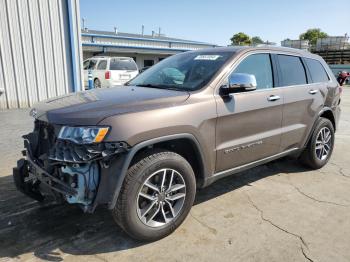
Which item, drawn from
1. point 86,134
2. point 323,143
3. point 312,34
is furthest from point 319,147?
point 312,34

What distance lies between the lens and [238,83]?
329 cm

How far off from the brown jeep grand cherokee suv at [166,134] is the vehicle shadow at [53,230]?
0.99 ft

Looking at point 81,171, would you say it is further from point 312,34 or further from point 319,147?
point 312,34

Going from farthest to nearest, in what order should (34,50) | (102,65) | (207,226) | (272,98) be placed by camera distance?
(102,65) → (34,50) → (272,98) → (207,226)

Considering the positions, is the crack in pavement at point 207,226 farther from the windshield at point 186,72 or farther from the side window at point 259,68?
the side window at point 259,68

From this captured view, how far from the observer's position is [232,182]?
14.6 ft

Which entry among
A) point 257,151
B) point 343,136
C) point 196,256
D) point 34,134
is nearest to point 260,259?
point 196,256

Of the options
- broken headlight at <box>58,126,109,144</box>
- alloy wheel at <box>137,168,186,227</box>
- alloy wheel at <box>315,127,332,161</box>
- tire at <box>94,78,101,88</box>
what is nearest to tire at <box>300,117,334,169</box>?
alloy wheel at <box>315,127,332,161</box>

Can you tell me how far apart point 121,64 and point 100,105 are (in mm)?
12952

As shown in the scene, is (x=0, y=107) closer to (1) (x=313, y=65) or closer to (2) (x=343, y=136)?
(1) (x=313, y=65)

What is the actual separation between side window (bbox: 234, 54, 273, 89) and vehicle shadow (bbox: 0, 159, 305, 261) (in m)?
1.49

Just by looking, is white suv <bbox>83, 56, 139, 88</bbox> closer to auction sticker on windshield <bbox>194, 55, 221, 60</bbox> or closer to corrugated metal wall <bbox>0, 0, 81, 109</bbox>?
corrugated metal wall <bbox>0, 0, 81, 109</bbox>

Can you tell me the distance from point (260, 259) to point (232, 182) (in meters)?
1.74

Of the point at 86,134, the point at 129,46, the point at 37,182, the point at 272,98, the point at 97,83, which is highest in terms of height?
the point at 129,46
